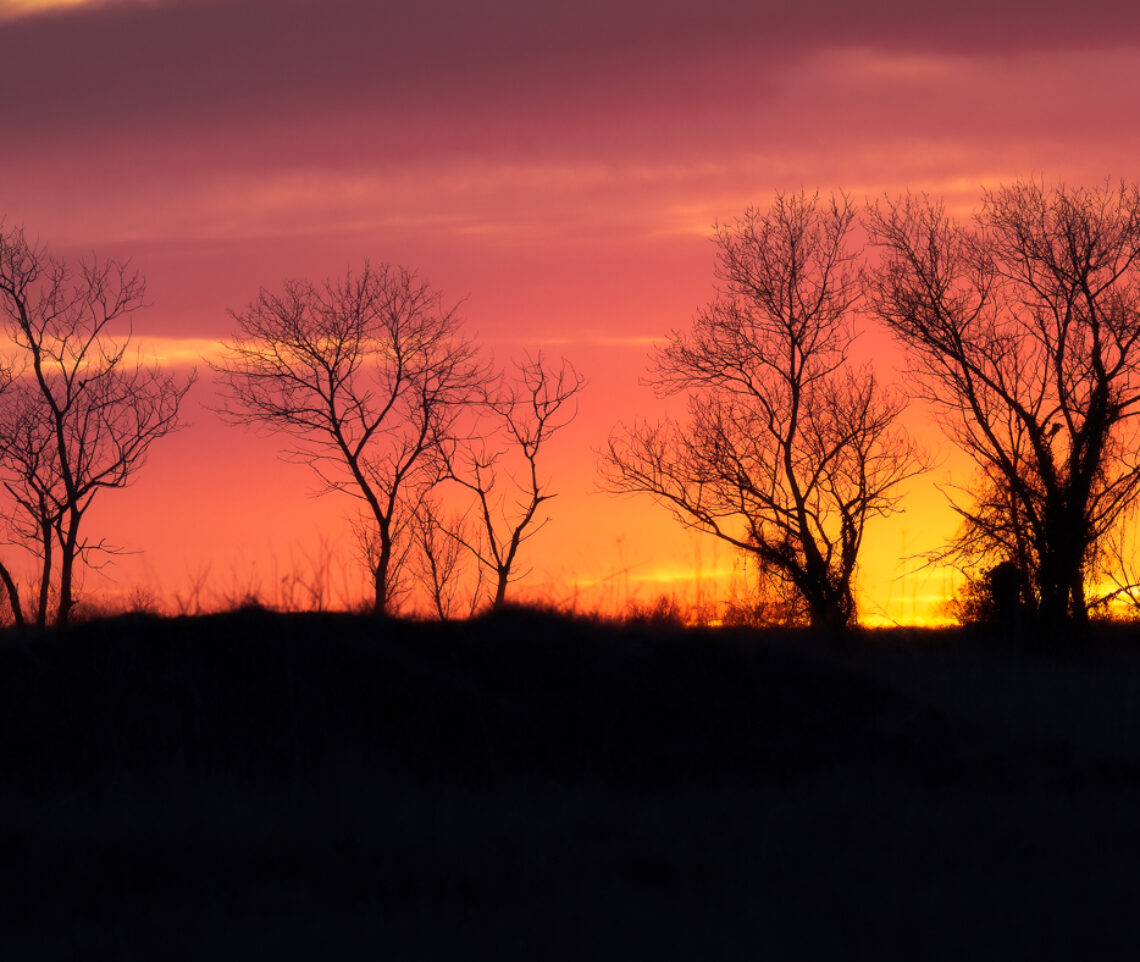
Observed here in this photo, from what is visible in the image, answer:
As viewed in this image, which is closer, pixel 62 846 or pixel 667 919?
pixel 667 919

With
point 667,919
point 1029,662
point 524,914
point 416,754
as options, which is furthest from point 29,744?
point 1029,662

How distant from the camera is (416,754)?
12.2 metres

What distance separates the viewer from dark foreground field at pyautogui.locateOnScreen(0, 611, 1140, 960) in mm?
7680

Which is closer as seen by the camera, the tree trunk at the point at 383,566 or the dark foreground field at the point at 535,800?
the dark foreground field at the point at 535,800

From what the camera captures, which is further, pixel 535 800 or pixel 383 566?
pixel 383 566

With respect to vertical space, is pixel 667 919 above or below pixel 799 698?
below

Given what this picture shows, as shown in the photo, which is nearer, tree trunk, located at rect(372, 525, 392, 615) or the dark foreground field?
the dark foreground field

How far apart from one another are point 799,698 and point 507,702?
3.40 metres

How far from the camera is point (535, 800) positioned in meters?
11.2

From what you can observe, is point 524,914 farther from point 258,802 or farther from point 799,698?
point 799,698

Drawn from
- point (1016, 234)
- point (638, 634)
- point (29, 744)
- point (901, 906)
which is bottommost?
point (901, 906)

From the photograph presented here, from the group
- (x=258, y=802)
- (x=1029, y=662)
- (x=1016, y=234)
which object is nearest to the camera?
(x=258, y=802)

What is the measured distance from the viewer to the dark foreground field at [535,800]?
7680 mm

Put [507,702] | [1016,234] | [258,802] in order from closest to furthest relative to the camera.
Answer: [258,802] → [507,702] → [1016,234]
